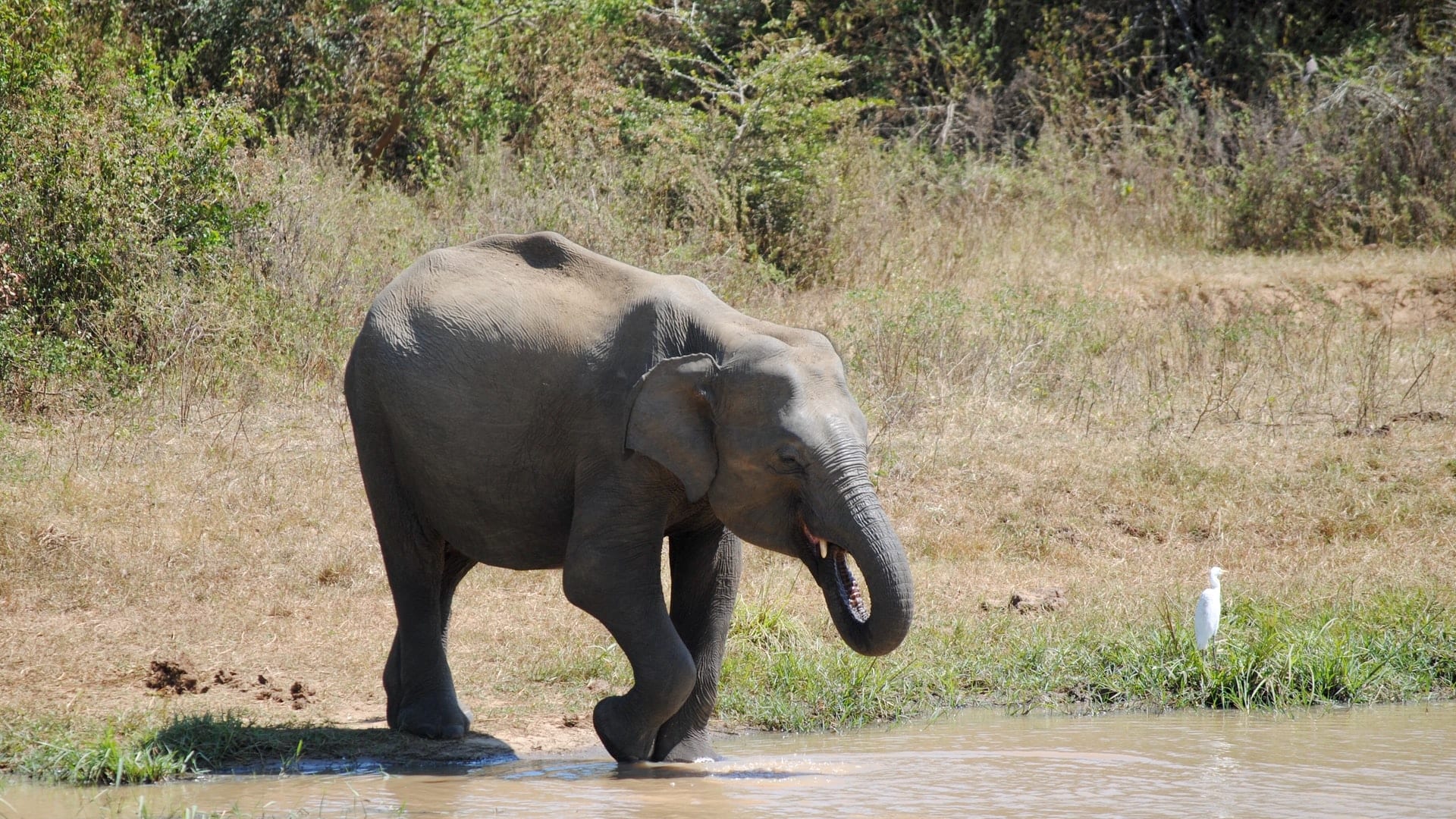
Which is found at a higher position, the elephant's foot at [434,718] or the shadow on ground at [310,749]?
the elephant's foot at [434,718]

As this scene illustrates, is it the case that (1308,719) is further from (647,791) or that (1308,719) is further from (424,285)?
(424,285)

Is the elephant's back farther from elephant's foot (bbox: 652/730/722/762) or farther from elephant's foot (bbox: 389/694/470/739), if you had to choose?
elephant's foot (bbox: 652/730/722/762)

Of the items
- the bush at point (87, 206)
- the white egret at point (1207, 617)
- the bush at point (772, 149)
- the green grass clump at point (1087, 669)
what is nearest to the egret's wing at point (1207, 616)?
the white egret at point (1207, 617)

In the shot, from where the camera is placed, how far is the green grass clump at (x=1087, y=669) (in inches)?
287

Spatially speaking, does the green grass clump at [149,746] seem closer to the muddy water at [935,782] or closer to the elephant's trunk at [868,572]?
the muddy water at [935,782]

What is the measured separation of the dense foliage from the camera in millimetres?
11953

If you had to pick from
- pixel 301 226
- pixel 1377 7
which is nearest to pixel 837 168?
pixel 301 226

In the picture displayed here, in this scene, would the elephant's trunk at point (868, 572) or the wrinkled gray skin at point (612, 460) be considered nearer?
the elephant's trunk at point (868, 572)

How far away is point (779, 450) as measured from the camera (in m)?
5.61

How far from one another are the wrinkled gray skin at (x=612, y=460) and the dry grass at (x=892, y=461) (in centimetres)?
88

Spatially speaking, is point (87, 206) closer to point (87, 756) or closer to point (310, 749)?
point (310, 749)

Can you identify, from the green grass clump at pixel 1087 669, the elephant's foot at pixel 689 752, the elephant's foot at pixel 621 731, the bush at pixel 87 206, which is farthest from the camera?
the bush at pixel 87 206

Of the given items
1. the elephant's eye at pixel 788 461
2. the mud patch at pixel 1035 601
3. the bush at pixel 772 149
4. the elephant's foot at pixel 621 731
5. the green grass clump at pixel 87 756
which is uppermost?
the bush at pixel 772 149

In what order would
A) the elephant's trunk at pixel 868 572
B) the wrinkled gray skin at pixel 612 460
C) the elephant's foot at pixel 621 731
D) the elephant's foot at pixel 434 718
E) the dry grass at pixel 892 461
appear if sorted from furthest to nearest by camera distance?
1. the dry grass at pixel 892 461
2. the elephant's foot at pixel 434 718
3. the elephant's foot at pixel 621 731
4. the wrinkled gray skin at pixel 612 460
5. the elephant's trunk at pixel 868 572
